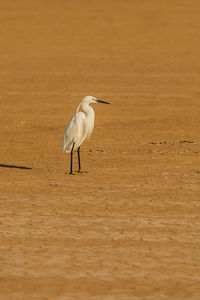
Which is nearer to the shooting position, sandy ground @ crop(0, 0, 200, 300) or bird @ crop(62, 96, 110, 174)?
sandy ground @ crop(0, 0, 200, 300)

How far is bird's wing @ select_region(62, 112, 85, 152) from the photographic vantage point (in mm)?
11852

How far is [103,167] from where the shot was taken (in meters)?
12.1

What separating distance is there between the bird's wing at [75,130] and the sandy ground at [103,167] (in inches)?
21.9

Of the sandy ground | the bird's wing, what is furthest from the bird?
the sandy ground

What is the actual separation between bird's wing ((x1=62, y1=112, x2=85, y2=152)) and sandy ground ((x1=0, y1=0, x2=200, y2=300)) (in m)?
0.56

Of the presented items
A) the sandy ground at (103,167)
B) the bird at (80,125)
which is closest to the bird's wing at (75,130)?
the bird at (80,125)

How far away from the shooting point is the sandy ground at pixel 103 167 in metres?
5.85

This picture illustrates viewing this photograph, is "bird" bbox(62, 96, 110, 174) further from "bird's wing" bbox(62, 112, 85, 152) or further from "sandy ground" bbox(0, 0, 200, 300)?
"sandy ground" bbox(0, 0, 200, 300)

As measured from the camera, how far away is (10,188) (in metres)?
9.97

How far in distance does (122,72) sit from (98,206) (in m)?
20.1

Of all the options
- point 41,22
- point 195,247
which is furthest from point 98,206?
point 41,22

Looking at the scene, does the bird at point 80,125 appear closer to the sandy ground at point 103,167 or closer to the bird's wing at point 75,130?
the bird's wing at point 75,130

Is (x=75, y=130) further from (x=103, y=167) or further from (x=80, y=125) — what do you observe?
(x=103, y=167)

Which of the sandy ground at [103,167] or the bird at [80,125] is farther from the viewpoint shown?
the bird at [80,125]
